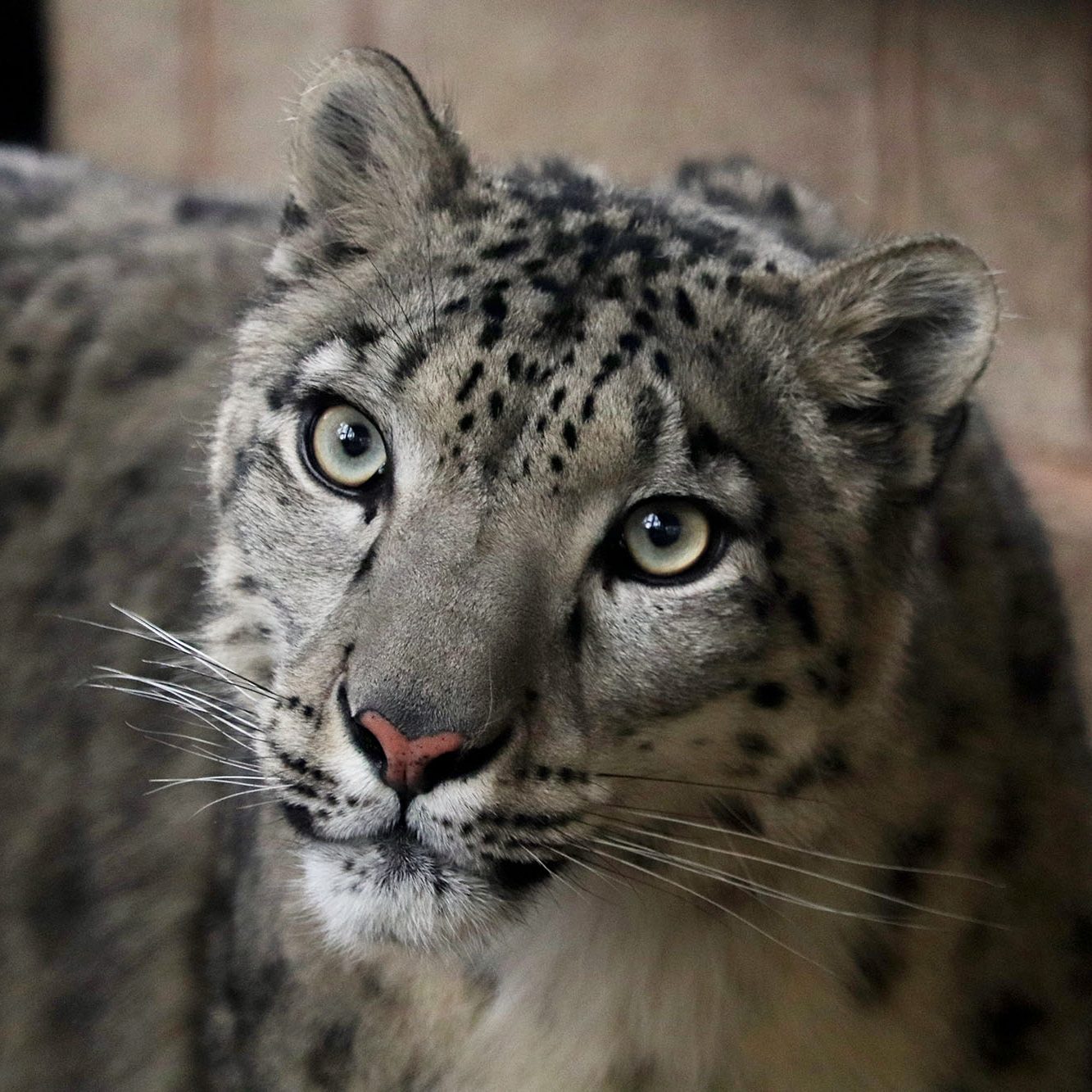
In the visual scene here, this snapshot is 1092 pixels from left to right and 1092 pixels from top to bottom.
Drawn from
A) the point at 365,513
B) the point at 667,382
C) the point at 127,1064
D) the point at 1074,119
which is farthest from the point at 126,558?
the point at 1074,119

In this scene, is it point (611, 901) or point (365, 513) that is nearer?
point (365, 513)

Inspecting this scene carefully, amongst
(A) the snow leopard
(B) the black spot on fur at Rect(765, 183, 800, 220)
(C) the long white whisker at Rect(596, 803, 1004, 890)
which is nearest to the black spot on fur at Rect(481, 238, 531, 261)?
(A) the snow leopard

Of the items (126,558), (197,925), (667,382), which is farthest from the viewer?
(126,558)

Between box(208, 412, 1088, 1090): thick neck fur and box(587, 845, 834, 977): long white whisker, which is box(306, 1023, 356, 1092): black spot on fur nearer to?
box(208, 412, 1088, 1090): thick neck fur

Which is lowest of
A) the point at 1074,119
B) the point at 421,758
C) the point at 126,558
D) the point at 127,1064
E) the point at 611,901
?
the point at 127,1064

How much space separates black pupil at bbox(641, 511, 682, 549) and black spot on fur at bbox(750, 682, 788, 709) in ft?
0.79

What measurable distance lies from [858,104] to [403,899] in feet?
13.4

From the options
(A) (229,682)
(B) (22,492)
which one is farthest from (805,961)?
(B) (22,492)

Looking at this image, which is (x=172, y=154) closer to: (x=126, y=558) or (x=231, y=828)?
(x=126, y=558)

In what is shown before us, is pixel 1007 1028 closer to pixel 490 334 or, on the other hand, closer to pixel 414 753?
pixel 414 753

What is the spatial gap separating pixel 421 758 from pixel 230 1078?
1.28 meters

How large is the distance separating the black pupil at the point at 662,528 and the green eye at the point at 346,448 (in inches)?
14.7

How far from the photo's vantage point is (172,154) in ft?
19.3

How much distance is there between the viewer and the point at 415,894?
2.00m
